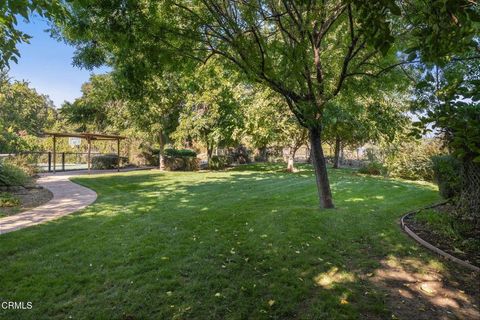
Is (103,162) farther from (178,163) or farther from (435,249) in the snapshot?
(435,249)

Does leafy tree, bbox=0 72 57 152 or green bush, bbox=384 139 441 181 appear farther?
leafy tree, bbox=0 72 57 152

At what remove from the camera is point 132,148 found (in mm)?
21703

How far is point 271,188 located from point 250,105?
6.33m

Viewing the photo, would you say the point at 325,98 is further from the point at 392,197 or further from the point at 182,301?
the point at 392,197

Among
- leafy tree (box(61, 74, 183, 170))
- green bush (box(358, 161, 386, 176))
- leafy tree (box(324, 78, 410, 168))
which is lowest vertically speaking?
green bush (box(358, 161, 386, 176))

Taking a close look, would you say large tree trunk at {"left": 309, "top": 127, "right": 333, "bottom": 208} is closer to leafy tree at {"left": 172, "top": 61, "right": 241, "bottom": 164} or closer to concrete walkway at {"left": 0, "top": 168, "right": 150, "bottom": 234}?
concrete walkway at {"left": 0, "top": 168, "right": 150, "bottom": 234}

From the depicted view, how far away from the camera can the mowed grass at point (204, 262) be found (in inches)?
103

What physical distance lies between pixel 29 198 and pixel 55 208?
1810mm

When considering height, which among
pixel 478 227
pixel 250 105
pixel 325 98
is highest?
pixel 250 105

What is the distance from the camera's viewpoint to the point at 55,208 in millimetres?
6852

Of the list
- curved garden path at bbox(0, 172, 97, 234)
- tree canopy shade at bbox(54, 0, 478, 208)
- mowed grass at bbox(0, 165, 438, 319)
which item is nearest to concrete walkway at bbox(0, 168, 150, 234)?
curved garden path at bbox(0, 172, 97, 234)

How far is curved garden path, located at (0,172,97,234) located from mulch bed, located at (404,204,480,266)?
628 cm

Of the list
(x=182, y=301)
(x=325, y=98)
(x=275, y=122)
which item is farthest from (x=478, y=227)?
(x=275, y=122)

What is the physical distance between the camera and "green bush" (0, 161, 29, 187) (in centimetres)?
893
